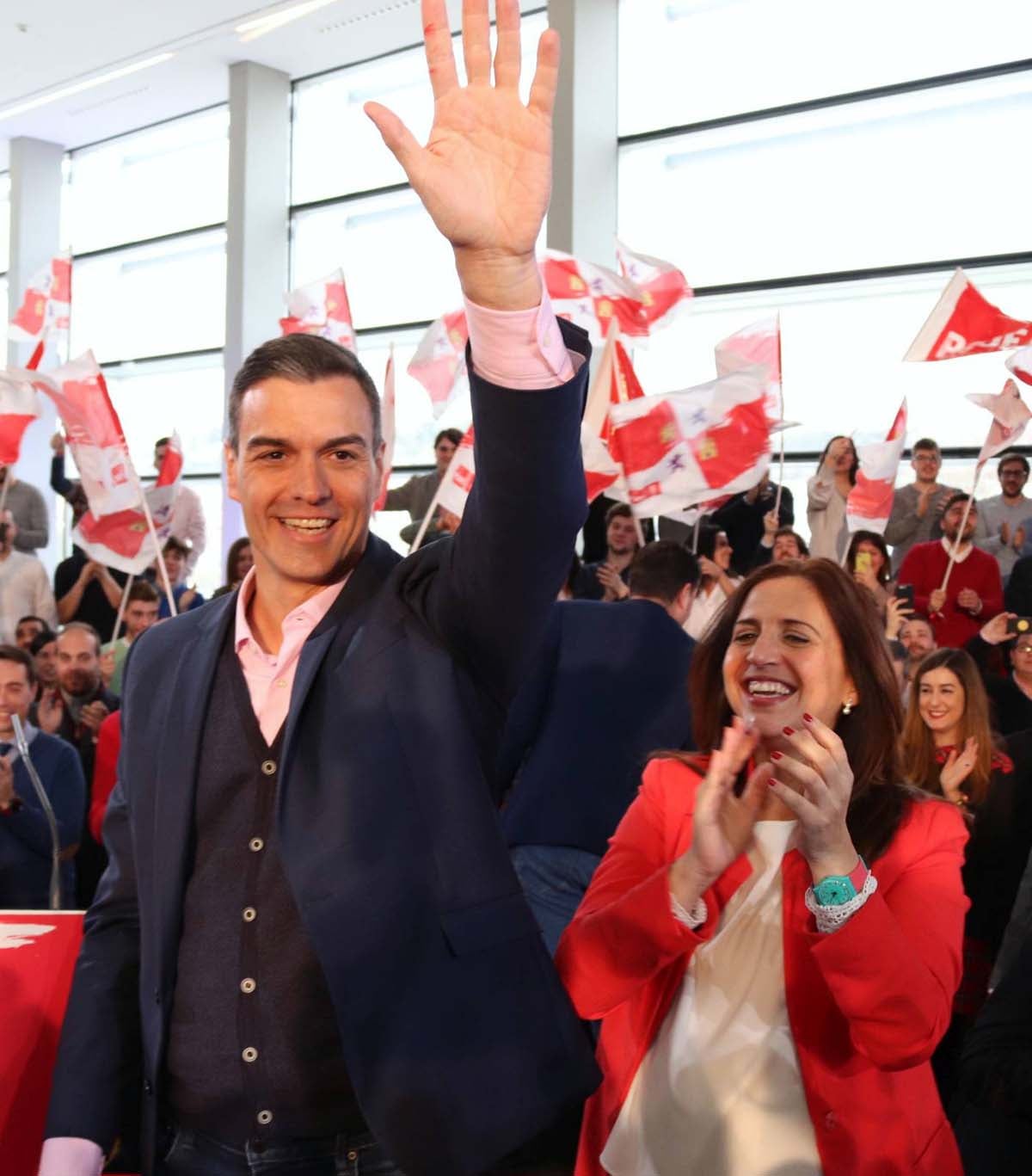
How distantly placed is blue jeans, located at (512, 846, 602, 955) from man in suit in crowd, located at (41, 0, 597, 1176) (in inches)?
64.3

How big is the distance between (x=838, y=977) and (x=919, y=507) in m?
6.52

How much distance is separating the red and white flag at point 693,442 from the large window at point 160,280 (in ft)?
26.4

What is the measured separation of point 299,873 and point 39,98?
1384cm

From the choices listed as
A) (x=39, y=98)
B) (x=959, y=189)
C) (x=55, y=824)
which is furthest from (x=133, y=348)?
(x=55, y=824)

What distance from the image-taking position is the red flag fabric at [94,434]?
266 inches

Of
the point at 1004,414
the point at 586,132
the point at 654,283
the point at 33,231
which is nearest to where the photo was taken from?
the point at 1004,414

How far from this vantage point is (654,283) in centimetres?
785

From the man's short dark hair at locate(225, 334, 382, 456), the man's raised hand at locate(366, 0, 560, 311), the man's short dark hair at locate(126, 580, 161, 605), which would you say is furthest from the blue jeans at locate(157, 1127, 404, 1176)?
the man's short dark hair at locate(126, 580, 161, 605)

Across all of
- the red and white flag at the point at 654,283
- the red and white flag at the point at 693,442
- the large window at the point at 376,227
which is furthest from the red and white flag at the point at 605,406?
the large window at the point at 376,227

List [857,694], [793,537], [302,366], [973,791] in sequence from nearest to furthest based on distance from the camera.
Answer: [302,366], [857,694], [973,791], [793,537]

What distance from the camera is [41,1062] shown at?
6.76ft

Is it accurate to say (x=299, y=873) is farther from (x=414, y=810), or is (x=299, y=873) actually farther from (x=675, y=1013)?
(x=675, y=1013)

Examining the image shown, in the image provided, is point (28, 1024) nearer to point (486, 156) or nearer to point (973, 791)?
point (486, 156)

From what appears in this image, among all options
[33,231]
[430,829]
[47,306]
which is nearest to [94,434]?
[47,306]
